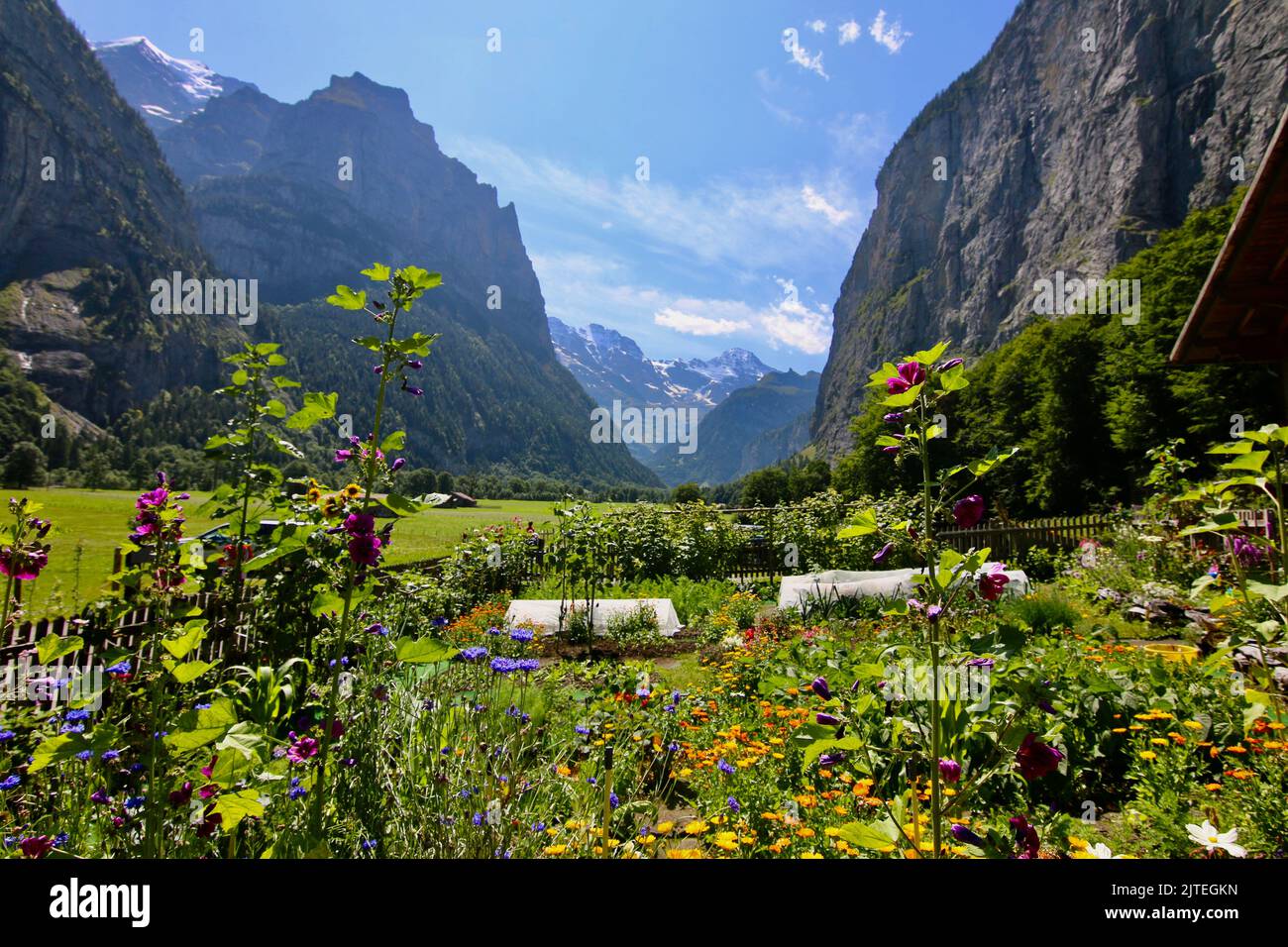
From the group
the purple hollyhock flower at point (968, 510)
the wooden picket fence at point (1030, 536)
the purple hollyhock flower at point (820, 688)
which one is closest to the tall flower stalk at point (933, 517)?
the purple hollyhock flower at point (968, 510)

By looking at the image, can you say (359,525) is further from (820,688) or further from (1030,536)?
(1030,536)

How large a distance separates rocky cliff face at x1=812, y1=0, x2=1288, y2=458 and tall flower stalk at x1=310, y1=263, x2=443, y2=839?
2014 inches

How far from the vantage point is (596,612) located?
329 inches

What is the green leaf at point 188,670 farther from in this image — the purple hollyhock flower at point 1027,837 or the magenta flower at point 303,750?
the purple hollyhock flower at point 1027,837

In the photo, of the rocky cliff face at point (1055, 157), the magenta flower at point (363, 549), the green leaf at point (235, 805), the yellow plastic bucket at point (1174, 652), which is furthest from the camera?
the rocky cliff face at point (1055, 157)

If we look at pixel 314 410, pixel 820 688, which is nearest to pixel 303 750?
pixel 314 410

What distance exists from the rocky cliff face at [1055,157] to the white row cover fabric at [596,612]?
4695cm

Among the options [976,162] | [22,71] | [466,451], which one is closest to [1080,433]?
[976,162]

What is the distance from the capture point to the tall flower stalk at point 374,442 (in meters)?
1.78

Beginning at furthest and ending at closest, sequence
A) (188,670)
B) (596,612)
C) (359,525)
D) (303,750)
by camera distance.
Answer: (596,612), (303,750), (359,525), (188,670)

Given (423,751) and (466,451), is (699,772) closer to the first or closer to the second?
(423,751)

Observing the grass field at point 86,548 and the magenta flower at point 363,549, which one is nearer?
the magenta flower at point 363,549

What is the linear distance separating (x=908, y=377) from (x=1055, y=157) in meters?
111
